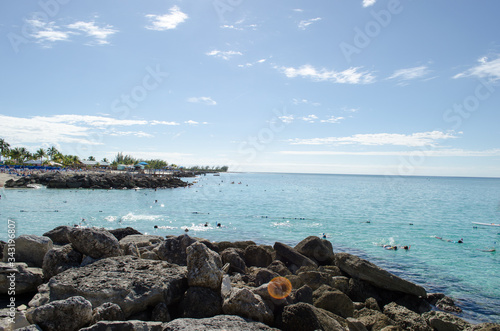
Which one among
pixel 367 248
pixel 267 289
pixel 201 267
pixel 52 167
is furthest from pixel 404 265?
pixel 52 167

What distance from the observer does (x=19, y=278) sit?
8.67 meters

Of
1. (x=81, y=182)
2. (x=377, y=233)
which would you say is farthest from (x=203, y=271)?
(x=81, y=182)

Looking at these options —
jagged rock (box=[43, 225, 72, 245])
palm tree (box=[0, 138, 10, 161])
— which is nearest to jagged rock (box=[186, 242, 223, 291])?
jagged rock (box=[43, 225, 72, 245])

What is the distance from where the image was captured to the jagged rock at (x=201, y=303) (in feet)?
23.4

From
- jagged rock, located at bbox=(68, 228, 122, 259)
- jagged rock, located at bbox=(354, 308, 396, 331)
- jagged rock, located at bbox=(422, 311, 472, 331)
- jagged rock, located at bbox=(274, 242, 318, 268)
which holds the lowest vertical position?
jagged rock, located at bbox=(422, 311, 472, 331)

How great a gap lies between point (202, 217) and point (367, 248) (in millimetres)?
19428

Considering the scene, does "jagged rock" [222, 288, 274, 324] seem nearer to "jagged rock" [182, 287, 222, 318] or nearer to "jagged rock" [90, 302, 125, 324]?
"jagged rock" [182, 287, 222, 318]

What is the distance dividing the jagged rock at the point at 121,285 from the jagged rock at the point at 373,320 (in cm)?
533

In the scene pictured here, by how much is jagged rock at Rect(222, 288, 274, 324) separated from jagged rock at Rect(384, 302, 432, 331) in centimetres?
509

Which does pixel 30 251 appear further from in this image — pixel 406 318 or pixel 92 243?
pixel 406 318

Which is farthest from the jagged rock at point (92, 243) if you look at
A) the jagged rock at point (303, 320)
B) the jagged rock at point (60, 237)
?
the jagged rock at point (303, 320)

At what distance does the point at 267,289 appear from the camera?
795 cm

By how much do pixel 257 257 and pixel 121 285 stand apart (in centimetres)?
789

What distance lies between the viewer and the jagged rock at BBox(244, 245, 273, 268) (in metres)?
14.1
